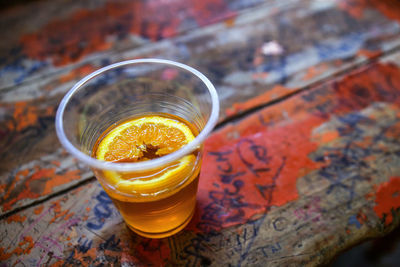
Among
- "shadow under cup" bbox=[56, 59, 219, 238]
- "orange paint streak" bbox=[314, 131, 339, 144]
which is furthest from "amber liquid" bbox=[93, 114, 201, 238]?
"orange paint streak" bbox=[314, 131, 339, 144]

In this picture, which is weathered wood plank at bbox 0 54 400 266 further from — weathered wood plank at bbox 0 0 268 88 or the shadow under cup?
weathered wood plank at bbox 0 0 268 88

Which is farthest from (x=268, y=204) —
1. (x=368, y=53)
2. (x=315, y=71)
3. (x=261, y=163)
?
(x=368, y=53)

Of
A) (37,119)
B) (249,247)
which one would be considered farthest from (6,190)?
(249,247)

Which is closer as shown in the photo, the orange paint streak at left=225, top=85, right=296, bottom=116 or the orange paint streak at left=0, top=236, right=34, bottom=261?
the orange paint streak at left=0, top=236, right=34, bottom=261

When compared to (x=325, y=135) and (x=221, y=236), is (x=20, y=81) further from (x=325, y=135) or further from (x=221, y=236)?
(x=325, y=135)

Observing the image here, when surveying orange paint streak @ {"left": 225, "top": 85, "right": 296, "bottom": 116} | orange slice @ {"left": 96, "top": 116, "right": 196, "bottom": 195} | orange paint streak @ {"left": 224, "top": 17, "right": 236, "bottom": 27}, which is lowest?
orange paint streak @ {"left": 225, "top": 85, "right": 296, "bottom": 116}

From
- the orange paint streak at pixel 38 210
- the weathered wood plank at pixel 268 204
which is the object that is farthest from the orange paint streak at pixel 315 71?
the orange paint streak at pixel 38 210
